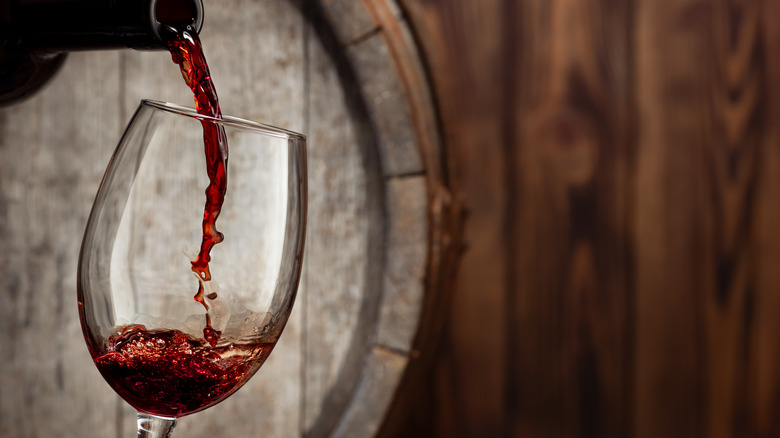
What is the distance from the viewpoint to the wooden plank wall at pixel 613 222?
1019mm

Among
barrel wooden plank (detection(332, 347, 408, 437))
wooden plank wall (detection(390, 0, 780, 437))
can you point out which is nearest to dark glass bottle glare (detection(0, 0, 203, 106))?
barrel wooden plank (detection(332, 347, 408, 437))

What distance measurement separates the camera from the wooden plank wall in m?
1.02

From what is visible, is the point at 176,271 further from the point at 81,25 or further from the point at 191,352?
the point at 81,25

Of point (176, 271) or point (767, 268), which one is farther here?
point (767, 268)

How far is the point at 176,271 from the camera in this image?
404 mm

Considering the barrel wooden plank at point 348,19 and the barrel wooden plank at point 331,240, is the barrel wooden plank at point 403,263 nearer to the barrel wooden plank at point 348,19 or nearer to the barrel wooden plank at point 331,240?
the barrel wooden plank at point 331,240

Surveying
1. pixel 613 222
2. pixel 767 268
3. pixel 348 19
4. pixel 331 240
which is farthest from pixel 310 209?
pixel 767 268

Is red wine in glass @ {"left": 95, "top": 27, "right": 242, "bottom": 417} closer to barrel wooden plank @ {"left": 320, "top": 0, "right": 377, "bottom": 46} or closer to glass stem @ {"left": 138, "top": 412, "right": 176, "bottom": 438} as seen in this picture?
glass stem @ {"left": 138, "top": 412, "right": 176, "bottom": 438}

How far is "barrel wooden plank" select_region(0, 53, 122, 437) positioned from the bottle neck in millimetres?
129

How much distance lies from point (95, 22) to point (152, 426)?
25 cm

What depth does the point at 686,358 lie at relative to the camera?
104 centimetres

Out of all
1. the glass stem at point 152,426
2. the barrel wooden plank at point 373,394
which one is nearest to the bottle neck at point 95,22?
the glass stem at point 152,426

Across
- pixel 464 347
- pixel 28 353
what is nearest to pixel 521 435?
pixel 464 347

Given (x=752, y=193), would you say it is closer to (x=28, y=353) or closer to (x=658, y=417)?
(x=658, y=417)
